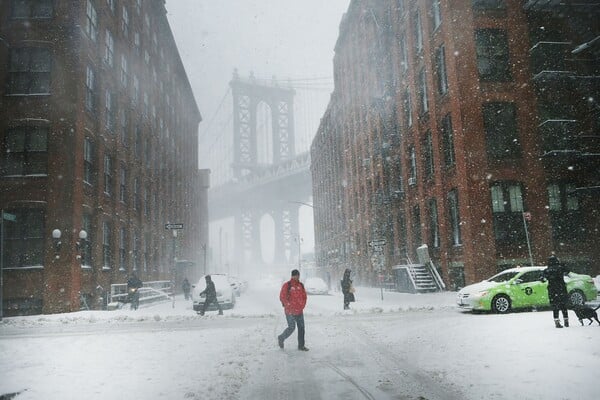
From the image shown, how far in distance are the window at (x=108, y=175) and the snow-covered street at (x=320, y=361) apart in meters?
13.1

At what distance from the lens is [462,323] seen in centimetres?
1295

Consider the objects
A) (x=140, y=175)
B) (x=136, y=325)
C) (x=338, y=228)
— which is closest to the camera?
(x=136, y=325)

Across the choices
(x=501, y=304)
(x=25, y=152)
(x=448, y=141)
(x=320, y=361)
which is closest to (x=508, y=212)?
(x=448, y=141)

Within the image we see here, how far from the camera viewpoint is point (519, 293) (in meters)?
15.5

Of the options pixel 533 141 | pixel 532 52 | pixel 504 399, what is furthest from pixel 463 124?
pixel 504 399

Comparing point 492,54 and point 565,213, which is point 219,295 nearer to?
point 565,213

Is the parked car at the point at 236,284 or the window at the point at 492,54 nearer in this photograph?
the window at the point at 492,54

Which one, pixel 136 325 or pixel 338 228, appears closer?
pixel 136 325

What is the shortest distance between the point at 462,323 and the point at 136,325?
9720 millimetres

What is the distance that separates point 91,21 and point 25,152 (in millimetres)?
7584

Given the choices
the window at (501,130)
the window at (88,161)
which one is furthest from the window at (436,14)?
the window at (88,161)

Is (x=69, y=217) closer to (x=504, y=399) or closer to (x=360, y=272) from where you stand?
(x=504, y=399)

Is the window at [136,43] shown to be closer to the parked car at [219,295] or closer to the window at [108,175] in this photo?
the window at [108,175]

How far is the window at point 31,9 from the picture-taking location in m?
21.7
